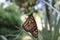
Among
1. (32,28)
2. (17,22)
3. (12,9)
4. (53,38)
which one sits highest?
(12,9)

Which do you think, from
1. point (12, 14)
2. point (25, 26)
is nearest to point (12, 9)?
point (12, 14)

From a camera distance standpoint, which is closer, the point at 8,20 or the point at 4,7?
the point at 8,20

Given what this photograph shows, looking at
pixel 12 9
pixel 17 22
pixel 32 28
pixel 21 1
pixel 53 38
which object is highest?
pixel 21 1

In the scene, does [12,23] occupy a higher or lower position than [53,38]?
higher

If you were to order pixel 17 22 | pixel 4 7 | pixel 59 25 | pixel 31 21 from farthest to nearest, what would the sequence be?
pixel 4 7, pixel 17 22, pixel 59 25, pixel 31 21

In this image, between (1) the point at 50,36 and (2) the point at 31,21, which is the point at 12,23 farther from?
(2) the point at 31,21

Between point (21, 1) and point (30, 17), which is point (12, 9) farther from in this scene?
point (21, 1)

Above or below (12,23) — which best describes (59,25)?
below

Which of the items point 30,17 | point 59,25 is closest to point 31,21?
point 30,17

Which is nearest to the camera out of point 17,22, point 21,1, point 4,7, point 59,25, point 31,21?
point 31,21
